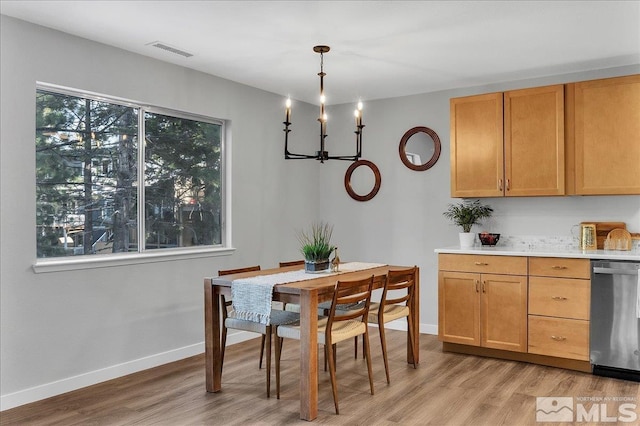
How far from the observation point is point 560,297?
416 cm

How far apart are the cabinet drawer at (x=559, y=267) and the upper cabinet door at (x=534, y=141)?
24.6 inches

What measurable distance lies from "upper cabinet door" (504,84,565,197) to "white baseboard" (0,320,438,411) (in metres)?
3.02

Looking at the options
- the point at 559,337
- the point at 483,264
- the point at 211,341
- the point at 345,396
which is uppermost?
the point at 483,264

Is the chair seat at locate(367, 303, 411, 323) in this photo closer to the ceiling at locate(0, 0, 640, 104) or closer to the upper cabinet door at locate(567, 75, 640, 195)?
the upper cabinet door at locate(567, 75, 640, 195)

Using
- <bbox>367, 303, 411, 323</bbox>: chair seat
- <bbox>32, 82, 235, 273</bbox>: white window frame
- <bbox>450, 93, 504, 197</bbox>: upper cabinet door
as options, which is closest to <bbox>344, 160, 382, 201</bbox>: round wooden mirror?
<bbox>450, 93, 504, 197</bbox>: upper cabinet door

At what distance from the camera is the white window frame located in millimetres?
3670

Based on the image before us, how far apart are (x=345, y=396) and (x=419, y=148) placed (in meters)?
2.92

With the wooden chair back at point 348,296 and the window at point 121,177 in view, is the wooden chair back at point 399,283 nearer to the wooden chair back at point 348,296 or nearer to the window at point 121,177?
the wooden chair back at point 348,296

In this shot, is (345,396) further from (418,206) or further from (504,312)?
(418,206)

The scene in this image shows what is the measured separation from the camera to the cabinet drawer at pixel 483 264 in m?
4.34

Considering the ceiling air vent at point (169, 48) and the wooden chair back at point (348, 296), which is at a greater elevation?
the ceiling air vent at point (169, 48)

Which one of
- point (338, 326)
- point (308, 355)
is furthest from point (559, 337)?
point (308, 355)

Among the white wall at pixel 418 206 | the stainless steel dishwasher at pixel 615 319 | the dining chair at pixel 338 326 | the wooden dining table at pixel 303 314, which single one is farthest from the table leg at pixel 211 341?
the stainless steel dishwasher at pixel 615 319

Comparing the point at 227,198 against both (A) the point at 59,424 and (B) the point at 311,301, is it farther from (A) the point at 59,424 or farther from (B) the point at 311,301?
(A) the point at 59,424
